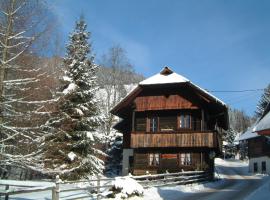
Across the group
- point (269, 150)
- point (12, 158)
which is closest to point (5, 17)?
point (12, 158)

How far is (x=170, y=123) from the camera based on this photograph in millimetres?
34812

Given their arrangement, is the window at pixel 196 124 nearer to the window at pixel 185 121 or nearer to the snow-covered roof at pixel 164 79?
the window at pixel 185 121

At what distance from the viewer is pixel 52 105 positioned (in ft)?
36.2

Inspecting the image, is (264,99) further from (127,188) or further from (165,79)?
(127,188)

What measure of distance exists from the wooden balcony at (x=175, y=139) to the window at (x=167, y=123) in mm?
1727

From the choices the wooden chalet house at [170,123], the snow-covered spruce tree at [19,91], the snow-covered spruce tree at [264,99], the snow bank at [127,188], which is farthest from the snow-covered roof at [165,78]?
the snow-covered spruce tree at [264,99]

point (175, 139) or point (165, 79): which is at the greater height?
point (165, 79)

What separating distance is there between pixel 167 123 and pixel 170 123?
28 centimetres

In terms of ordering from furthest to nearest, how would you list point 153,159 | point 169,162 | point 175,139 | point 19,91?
1. point 153,159
2. point 169,162
3. point 175,139
4. point 19,91

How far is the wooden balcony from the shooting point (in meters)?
31.8

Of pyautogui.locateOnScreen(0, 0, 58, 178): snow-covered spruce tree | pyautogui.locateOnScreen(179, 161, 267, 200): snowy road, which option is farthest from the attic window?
pyautogui.locateOnScreen(0, 0, 58, 178): snow-covered spruce tree

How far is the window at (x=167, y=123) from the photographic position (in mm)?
34656

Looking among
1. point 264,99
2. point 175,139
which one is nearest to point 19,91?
point 175,139

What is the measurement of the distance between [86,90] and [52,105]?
58.8 ft
